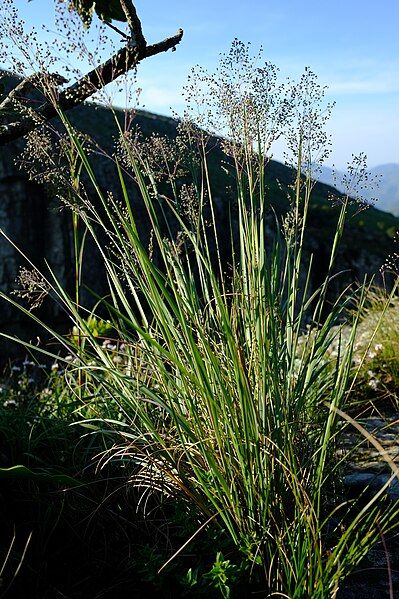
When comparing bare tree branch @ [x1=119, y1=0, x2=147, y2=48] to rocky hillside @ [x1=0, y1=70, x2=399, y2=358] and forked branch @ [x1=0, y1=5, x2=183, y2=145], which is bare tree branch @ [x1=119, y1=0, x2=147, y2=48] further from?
rocky hillside @ [x1=0, y1=70, x2=399, y2=358]

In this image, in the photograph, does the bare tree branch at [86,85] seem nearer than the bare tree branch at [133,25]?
Yes

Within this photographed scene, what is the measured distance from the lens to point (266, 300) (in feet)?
7.43

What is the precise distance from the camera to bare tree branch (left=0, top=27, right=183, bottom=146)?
2.27 metres

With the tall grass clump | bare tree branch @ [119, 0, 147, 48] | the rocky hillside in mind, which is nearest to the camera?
the tall grass clump

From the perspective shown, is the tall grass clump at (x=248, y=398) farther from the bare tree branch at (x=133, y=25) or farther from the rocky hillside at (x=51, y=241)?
the rocky hillside at (x=51, y=241)

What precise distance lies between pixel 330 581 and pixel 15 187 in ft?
51.0

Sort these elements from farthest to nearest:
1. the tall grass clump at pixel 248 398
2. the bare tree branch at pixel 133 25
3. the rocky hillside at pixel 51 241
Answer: the rocky hillside at pixel 51 241
the bare tree branch at pixel 133 25
the tall grass clump at pixel 248 398

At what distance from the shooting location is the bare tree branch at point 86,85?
227 centimetres

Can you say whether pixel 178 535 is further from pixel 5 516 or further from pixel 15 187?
pixel 15 187

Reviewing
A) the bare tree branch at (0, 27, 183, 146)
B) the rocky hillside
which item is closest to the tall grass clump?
the bare tree branch at (0, 27, 183, 146)

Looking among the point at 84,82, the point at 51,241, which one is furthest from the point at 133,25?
the point at 51,241

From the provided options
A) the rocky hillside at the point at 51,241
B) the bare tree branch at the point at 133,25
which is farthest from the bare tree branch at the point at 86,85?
the rocky hillside at the point at 51,241

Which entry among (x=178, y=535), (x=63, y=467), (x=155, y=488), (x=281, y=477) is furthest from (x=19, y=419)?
(x=281, y=477)

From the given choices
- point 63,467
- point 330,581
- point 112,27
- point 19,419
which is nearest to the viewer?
point 330,581
